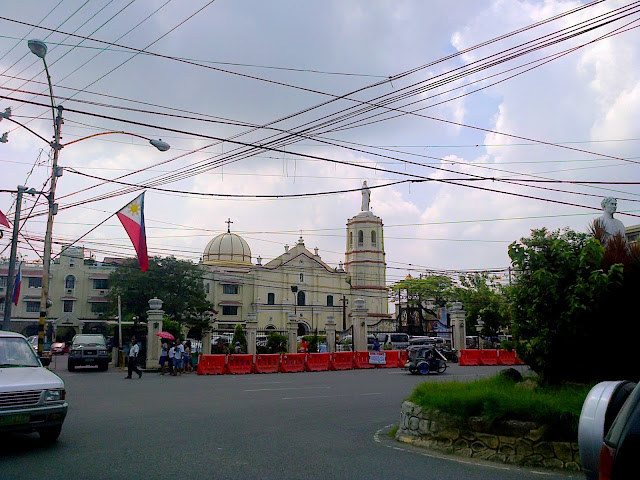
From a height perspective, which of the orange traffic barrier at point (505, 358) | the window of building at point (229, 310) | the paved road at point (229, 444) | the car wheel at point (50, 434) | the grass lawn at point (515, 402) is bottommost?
the orange traffic barrier at point (505, 358)

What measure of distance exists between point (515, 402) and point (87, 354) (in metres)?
24.9

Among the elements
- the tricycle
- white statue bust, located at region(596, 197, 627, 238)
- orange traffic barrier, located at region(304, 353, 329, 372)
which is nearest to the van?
orange traffic barrier, located at region(304, 353, 329, 372)

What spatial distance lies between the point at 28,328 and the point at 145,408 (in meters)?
55.2

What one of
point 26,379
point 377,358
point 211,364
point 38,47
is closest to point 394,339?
point 377,358

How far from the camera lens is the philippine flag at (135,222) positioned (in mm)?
19172

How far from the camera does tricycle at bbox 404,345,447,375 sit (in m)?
26.0

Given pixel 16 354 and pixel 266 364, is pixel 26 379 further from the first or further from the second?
pixel 266 364

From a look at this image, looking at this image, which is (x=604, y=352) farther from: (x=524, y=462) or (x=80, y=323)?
(x=80, y=323)

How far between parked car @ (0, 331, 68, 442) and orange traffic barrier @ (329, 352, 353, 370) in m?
22.4

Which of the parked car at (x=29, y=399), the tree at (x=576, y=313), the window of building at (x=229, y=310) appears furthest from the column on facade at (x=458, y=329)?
the window of building at (x=229, y=310)

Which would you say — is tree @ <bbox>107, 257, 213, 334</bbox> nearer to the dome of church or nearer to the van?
the van

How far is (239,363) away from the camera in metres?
28.0

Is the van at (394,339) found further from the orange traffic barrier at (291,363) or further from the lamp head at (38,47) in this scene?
the lamp head at (38,47)

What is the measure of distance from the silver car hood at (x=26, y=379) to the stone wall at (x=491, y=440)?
18.4ft
